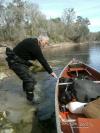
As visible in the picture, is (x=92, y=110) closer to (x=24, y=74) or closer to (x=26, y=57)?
(x=24, y=74)

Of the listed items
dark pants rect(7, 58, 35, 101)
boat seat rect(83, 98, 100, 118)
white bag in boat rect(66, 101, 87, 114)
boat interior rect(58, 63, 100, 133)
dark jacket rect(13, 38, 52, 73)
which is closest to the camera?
boat interior rect(58, 63, 100, 133)

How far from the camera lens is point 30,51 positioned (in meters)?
9.80

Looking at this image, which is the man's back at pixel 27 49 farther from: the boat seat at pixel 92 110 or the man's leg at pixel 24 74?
the boat seat at pixel 92 110

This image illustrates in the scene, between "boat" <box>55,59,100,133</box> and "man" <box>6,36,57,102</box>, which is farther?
"man" <box>6,36,57,102</box>

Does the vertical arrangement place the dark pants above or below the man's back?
below

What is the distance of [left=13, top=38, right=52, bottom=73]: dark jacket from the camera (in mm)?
9641

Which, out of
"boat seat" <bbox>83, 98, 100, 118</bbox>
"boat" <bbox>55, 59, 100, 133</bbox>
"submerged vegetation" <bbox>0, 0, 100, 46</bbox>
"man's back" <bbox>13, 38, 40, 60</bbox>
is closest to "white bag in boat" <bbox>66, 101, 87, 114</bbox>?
"boat" <bbox>55, 59, 100, 133</bbox>

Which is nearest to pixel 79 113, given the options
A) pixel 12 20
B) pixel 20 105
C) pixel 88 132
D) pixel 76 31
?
pixel 88 132

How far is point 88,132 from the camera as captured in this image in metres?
6.27

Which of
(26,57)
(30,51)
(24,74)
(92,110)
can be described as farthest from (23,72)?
(92,110)

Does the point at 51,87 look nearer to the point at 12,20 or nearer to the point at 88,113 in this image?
the point at 88,113

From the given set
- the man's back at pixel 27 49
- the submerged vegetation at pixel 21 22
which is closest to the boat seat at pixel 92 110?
the man's back at pixel 27 49

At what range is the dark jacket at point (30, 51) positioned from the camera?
964 centimetres

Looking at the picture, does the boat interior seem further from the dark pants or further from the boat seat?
the dark pants
